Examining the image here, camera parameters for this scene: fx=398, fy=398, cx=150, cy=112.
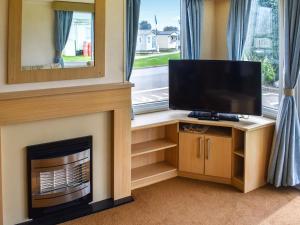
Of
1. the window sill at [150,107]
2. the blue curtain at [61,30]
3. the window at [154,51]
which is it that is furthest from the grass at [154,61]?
the blue curtain at [61,30]

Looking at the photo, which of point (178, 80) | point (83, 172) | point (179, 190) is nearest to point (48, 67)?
point (83, 172)

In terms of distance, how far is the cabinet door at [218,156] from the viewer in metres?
4.06

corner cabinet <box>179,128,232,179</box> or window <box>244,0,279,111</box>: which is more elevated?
window <box>244,0,279,111</box>

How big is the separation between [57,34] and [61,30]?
0.05m

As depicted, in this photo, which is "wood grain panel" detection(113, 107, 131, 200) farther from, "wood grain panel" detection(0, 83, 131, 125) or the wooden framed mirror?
the wooden framed mirror

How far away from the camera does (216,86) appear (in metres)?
4.09

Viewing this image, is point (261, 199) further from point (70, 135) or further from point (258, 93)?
point (70, 135)

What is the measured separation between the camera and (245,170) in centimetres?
388

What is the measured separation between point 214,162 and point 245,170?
37cm

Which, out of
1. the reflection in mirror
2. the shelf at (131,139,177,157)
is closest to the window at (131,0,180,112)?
the shelf at (131,139,177,157)

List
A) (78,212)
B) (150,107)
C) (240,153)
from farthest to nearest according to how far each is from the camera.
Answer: (150,107) < (240,153) < (78,212)

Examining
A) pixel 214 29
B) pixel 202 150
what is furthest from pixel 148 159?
pixel 214 29

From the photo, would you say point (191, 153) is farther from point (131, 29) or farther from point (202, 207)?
point (131, 29)

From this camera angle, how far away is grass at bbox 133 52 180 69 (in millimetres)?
4363
